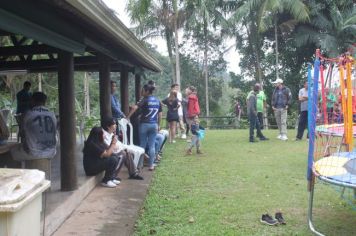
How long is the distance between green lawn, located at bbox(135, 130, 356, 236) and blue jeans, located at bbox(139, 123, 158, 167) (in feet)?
1.20

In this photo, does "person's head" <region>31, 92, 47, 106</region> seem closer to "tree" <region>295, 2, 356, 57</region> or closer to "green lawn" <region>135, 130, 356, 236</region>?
"green lawn" <region>135, 130, 356, 236</region>

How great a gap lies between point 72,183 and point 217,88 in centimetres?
2726

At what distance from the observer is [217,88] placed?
32656mm

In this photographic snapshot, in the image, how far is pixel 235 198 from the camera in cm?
635

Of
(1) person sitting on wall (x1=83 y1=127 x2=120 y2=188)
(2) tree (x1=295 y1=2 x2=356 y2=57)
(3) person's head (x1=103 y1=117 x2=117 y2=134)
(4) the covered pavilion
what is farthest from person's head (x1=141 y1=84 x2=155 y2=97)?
(2) tree (x1=295 y1=2 x2=356 y2=57)

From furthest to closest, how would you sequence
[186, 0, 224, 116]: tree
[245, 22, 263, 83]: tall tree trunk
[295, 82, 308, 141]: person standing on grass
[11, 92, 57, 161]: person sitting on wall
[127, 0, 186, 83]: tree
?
[245, 22, 263, 83]: tall tree trunk, [186, 0, 224, 116]: tree, [127, 0, 186, 83]: tree, [295, 82, 308, 141]: person standing on grass, [11, 92, 57, 161]: person sitting on wall

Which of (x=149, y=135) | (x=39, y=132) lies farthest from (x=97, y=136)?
(x=149, y=135)

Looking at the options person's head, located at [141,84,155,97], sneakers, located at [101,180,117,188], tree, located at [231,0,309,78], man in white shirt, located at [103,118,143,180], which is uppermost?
tree, located at [231,0,309,78]

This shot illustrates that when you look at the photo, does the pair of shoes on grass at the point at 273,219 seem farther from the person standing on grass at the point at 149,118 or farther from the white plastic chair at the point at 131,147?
the person standing on grass at the point at 149,118

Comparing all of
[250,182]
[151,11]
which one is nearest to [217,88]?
[151,11]

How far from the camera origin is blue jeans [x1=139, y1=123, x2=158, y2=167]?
8367mm

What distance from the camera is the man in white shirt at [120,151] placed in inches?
286

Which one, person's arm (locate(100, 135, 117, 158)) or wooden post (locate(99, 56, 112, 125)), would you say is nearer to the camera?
person's arm (locate(100, 135, 117, 158))

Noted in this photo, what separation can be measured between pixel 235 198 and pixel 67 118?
2519 millimetres
